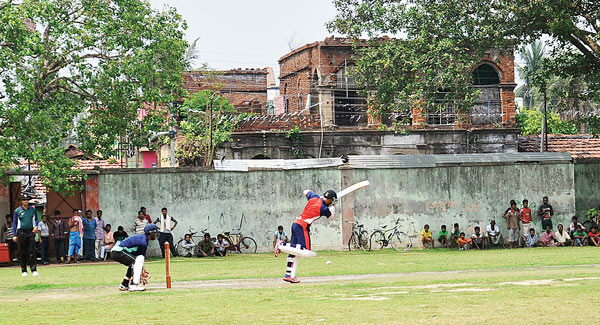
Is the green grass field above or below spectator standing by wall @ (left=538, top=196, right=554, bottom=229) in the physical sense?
below

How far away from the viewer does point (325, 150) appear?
43.4 m

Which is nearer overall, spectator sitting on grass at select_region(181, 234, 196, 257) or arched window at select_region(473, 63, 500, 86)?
spectator sitting on grass at select_region(181, 234, 196, 257)

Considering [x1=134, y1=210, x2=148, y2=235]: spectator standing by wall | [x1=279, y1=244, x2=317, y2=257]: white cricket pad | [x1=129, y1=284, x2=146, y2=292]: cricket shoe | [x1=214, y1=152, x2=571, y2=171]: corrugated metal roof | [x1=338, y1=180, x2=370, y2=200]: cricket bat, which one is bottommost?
[x1=129, y1=284, x2=146, y2=292]: cricket shoe

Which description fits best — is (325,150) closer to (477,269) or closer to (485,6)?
(485,6)

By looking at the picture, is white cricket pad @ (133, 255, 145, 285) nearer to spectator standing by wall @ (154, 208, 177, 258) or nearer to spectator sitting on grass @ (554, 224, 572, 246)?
spectator standing by wall @ (154, 208, 177, 258)

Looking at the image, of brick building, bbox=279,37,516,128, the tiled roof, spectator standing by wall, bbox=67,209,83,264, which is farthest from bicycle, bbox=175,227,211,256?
the tiled roof

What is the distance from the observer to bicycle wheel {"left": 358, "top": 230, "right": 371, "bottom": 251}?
2975 cm

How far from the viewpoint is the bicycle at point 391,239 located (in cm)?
3017

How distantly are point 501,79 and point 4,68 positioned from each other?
29116mm

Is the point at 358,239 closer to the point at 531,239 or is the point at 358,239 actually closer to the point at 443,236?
the point at 443,236

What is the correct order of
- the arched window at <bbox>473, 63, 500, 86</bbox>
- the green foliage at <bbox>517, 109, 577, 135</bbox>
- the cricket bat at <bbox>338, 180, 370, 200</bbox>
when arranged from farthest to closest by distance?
1. the green foliage at <bbox>517, 109, 577, 135</bbox>
2. the arched window at <bbox>473, 63, 500, 86</bbox>
3. the cricket bat at <bbox>338, 180, 370, 200</bbox>

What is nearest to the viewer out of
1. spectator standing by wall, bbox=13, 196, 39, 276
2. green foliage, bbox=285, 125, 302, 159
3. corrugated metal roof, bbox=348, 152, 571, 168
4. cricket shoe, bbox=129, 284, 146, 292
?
cricket shoe, bbox=129, 284, 146, 292

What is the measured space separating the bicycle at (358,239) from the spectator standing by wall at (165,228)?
6106mm

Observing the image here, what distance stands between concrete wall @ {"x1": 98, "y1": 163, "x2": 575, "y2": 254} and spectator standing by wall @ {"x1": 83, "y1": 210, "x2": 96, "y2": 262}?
1119mm
